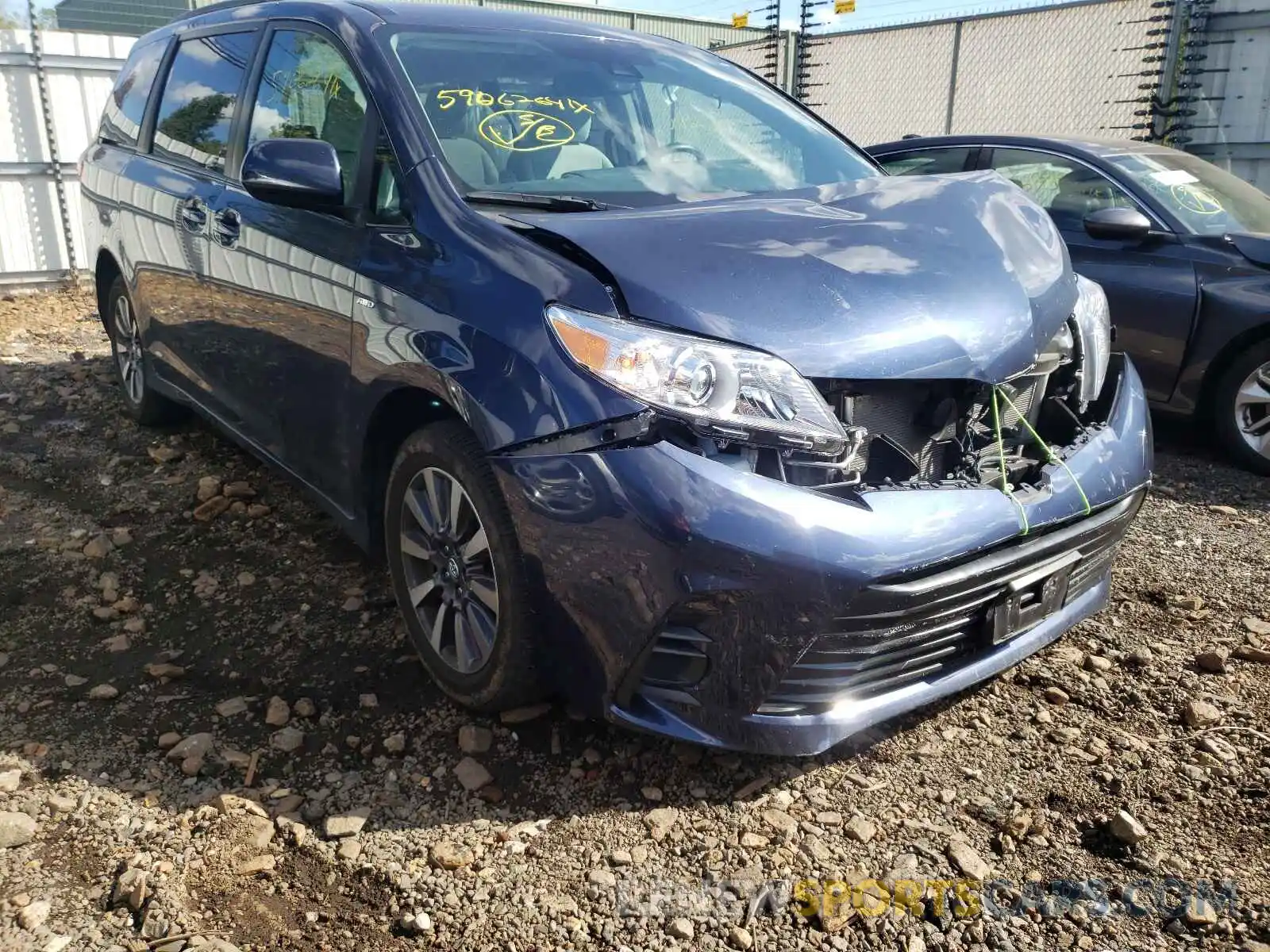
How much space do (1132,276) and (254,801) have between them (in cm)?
473

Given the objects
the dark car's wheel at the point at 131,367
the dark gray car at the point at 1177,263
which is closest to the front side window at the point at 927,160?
the dark gray car at the point at 1177,263

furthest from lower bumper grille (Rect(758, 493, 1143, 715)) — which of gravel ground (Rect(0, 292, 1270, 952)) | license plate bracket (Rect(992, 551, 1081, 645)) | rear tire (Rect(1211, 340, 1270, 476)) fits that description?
rear tire (Rect(1211, 340, 1270, 476))

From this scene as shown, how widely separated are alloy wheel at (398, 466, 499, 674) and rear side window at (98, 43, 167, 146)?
9.75ft

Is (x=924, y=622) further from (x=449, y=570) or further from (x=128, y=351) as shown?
(x=128, y=351)

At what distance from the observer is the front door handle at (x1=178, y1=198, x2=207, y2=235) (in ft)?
12.6

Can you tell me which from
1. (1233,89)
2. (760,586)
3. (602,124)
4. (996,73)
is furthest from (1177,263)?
(996,73)

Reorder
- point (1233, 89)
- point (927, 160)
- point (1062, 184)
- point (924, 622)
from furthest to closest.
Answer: point (1233, 89), point (927, 160), point (1062, 184), point (924, 622)

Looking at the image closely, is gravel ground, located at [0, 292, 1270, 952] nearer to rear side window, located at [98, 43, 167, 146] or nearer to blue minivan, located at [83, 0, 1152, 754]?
blue minivan, located at [83, 0, 1152, 754]

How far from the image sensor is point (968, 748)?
8.91 feet

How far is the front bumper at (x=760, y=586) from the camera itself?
6.89ft

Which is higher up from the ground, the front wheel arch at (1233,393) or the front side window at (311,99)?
the front side window at (311,99)

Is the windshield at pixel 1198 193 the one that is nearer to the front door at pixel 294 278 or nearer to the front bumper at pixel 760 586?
the front bumper at pixel 760 586

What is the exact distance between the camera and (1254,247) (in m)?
4.98

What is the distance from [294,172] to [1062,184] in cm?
435
